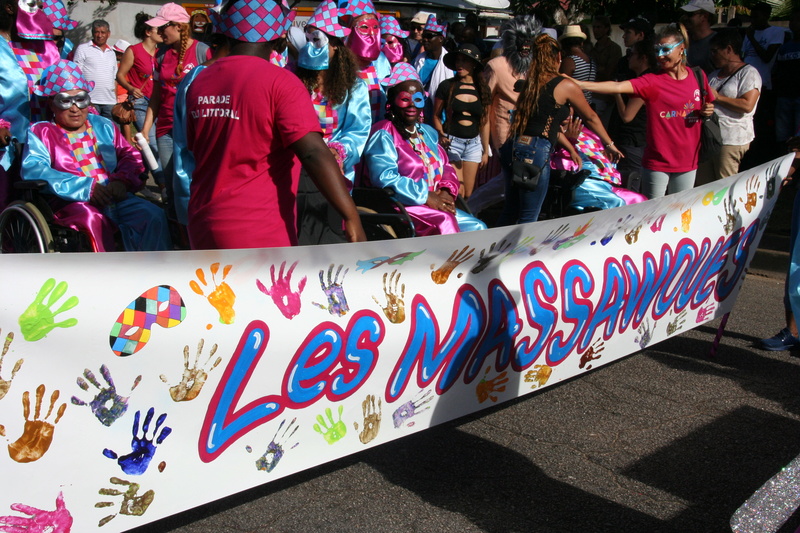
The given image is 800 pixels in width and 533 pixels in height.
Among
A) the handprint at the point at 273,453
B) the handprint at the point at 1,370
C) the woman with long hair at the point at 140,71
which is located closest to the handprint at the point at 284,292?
the handprint at the point at 273,453

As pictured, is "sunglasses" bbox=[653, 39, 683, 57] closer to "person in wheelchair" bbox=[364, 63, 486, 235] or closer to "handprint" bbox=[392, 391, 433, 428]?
"person in wheelchair" bbox=[364, 63, 486, 235]

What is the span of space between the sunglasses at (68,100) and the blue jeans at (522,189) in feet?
8.77

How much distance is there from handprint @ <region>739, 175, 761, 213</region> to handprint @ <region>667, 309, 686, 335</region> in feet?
2.34

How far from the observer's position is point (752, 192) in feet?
15.0

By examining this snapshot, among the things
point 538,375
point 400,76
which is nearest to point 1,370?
point 538,375

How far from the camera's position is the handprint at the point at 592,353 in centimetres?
378

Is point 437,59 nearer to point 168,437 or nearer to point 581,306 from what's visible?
point 581,306

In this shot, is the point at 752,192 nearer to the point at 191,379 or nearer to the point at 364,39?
the point at 364,39

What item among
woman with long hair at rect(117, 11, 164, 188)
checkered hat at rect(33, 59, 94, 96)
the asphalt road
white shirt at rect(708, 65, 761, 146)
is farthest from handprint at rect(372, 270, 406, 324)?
woman with long hair at rect(117, 11, 164, 188)

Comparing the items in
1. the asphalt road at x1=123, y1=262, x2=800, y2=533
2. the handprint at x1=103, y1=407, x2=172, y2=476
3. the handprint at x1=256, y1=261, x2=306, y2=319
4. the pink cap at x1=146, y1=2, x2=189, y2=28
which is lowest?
the asphalt road at x1=123, y1=262, x2=800, y2=533

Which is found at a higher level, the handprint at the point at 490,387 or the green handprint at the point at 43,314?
the green handprint at the point at 43,314

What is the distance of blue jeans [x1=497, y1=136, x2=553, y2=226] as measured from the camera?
539 cm

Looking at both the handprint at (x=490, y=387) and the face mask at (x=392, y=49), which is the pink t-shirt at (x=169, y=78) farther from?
the handprint at (x=490, y=387)

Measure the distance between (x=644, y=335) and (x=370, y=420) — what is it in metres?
1.81
